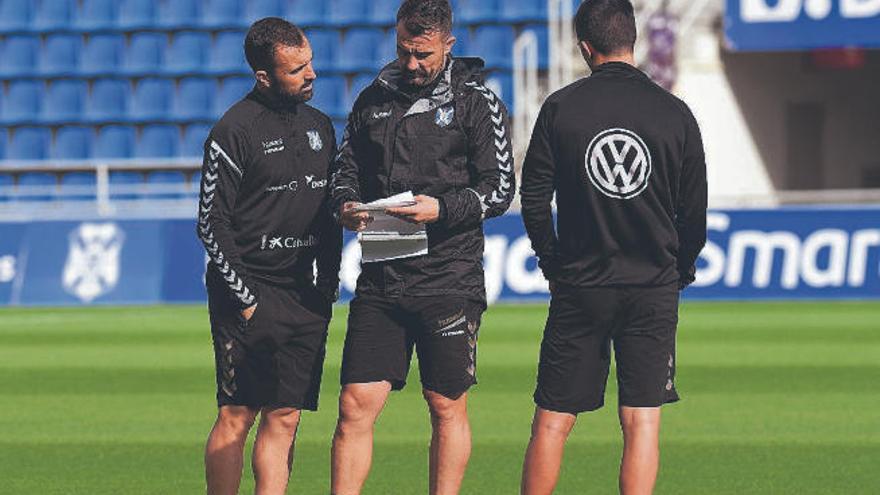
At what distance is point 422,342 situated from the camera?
21.6 feet

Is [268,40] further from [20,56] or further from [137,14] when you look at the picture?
[20,56]

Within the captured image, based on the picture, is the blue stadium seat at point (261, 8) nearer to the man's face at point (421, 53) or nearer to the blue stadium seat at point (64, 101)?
the blue stadium seat at point (64, 101)

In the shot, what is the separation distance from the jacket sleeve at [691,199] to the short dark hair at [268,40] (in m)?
1.43

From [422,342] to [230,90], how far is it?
71.7 feet

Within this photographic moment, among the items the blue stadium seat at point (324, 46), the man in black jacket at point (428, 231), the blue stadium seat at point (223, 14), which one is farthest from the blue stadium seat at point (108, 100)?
the man in black jacket at point (428, 231)

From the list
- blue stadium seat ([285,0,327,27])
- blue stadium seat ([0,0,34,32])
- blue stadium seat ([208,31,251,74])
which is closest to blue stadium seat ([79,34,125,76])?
blue stadium seat ([0,0,34,32])

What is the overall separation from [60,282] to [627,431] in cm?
1554

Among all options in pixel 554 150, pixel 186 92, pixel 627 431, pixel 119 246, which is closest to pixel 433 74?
pixel 554 150

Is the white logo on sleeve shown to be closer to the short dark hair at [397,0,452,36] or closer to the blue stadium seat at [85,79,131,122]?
the blue stadium seat at [85,79,131,122]

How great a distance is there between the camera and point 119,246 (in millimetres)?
20922

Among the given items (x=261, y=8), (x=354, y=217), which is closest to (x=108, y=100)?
(x=261, y=8)

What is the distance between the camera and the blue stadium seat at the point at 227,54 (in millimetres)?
28094

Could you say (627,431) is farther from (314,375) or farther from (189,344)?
(189,344)

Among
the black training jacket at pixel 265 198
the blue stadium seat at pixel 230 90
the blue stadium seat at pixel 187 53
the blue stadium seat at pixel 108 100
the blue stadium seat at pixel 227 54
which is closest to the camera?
the black training jacket at pixel 265 198
